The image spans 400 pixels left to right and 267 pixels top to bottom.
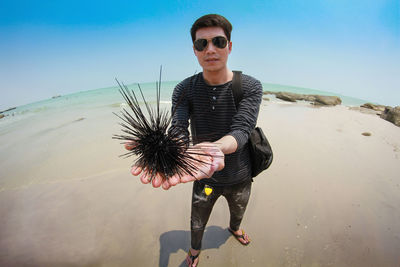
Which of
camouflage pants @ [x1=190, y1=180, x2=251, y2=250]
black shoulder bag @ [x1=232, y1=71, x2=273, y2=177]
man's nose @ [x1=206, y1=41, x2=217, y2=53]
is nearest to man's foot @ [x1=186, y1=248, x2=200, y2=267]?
camouflage pants @ [x1=190, y1=180, x2=251, y2=250]

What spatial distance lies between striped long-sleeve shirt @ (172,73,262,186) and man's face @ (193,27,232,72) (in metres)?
0.15

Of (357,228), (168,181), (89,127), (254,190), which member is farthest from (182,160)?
(89,127)

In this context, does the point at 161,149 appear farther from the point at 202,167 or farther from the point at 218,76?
the point at 218,76

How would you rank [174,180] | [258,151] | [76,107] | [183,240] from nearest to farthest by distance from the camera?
[174,180]
[258,151]
[183,240]
[76,107]

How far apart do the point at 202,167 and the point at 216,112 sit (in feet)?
1.82

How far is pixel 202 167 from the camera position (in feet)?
4.04

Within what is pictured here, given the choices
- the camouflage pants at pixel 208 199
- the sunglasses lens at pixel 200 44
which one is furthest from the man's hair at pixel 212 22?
the camouflage pants at pixel 208 199

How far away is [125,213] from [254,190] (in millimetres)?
2584

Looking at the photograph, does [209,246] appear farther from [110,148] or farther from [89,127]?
[89,127]

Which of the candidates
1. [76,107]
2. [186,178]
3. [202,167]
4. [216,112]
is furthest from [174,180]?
[76,107]

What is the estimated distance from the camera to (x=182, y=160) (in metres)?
1.28

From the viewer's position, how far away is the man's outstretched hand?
1.16 metres

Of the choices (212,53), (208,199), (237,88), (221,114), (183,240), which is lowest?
(183,240)

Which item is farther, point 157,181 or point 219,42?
point 219,42
